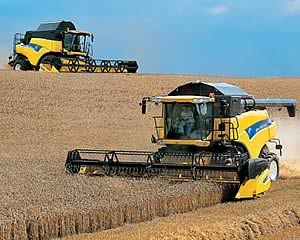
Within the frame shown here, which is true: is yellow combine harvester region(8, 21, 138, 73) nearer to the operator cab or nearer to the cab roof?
the operator cab

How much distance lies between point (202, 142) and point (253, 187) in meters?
1.67

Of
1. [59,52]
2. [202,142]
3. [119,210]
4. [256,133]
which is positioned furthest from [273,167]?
[59,52]

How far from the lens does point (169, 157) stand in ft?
43.8

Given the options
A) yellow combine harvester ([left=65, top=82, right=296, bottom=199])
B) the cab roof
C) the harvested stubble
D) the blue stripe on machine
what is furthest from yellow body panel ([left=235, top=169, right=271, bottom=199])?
the cab roof

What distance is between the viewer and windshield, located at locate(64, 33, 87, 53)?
36844 millimetres

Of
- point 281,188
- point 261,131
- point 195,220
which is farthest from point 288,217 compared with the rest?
point 261,131

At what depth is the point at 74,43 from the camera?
122ft

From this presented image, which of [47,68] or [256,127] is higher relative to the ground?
[47,68]

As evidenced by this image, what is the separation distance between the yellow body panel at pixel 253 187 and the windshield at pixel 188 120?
1589 millimetres

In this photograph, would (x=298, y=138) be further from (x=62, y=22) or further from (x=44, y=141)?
(x=62, y=22)

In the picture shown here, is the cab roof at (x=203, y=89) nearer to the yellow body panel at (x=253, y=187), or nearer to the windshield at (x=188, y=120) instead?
the windshield at (x=188, y=120)

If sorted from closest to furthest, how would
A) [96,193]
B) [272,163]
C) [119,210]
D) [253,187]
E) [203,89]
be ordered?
[119,210]
[96,193]
[253,187]
[203,89]
[272,163]

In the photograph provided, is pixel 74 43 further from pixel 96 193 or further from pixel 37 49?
pixel 96 193

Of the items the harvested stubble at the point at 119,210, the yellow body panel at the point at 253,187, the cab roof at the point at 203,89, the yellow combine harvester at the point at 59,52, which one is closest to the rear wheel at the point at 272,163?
the cab roof at the point at 203,89
